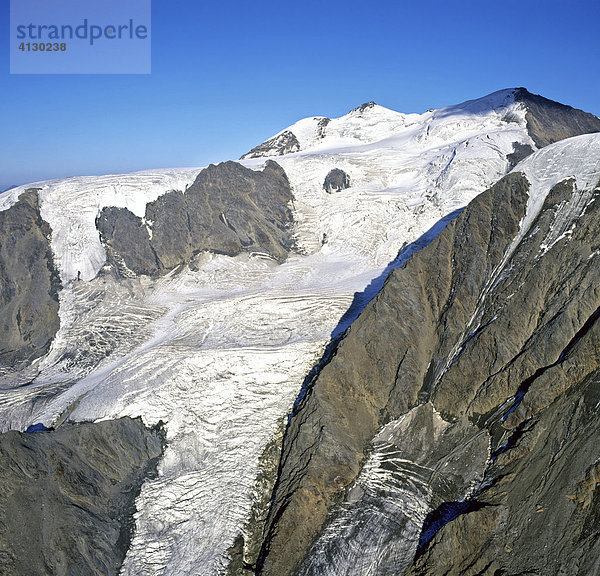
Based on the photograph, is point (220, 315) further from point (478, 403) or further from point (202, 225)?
point (478, 403)

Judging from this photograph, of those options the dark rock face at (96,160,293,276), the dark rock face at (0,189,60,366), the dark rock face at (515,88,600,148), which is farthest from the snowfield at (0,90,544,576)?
the dark rock face at (515,88,600,148)

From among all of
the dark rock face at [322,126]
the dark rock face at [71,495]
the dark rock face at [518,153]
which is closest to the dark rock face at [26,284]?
the dark rock face at [71,495]

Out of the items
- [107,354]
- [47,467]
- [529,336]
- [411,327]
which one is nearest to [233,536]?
[47,467]

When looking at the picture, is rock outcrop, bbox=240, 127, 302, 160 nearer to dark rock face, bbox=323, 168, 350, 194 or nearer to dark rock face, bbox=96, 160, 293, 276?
dark rock face, bbox=323, 168, 350, 194

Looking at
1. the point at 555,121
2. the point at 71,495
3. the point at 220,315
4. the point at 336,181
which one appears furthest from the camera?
the point at 336,181

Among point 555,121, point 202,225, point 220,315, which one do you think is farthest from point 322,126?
point 220,315
